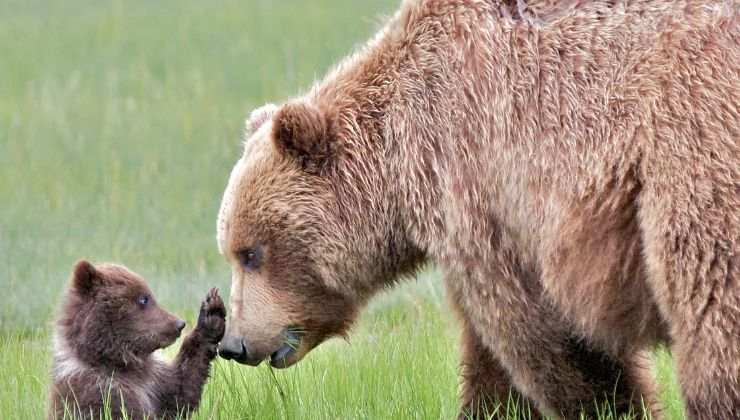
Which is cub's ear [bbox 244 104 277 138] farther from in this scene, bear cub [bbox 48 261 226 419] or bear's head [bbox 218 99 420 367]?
bear cub [bbox 48 261 226 419]

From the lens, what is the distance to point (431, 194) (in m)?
5.42

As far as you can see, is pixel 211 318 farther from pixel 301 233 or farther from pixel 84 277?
pixel 301 233

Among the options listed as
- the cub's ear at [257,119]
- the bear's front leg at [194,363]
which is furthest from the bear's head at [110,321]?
the cub's ear at [257,119]

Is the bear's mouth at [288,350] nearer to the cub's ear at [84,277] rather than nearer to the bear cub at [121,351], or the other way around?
the bear cub at [121,351]

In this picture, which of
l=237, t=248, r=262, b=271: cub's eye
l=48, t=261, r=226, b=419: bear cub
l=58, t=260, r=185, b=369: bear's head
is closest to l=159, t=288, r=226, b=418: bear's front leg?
l=48, t=261, r=226, b=419: bear cub

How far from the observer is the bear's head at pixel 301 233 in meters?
5.61

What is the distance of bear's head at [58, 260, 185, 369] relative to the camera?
5.89 m

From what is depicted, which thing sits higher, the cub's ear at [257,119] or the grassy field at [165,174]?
the cub's ear at [257,119]

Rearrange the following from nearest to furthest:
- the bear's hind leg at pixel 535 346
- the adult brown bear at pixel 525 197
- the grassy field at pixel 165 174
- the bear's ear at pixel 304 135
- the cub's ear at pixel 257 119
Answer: the adult brown bear at pixel 525 197 < the bear's hind leg at pixel 535 346 < the bear's ear at pixel 304 135 < the cub's ear at pixel 257 119 < the grassy field at pixel 165 174

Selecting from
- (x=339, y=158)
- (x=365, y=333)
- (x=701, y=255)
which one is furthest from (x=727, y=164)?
(x=365, y=333)

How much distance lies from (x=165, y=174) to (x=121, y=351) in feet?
24.5

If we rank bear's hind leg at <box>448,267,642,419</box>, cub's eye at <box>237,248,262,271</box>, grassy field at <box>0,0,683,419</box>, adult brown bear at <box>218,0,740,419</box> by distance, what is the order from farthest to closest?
grassy field at <box>0,0,683,419</box> < cub's eye at <box>237,248,262,271</box> < bear's hind leg at <box>448,267,642,419</box> < adult brown bear at <box>218,0,740,419</box>

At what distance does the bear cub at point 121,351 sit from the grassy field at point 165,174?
9.2 inches

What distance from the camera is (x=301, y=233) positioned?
567 cm
